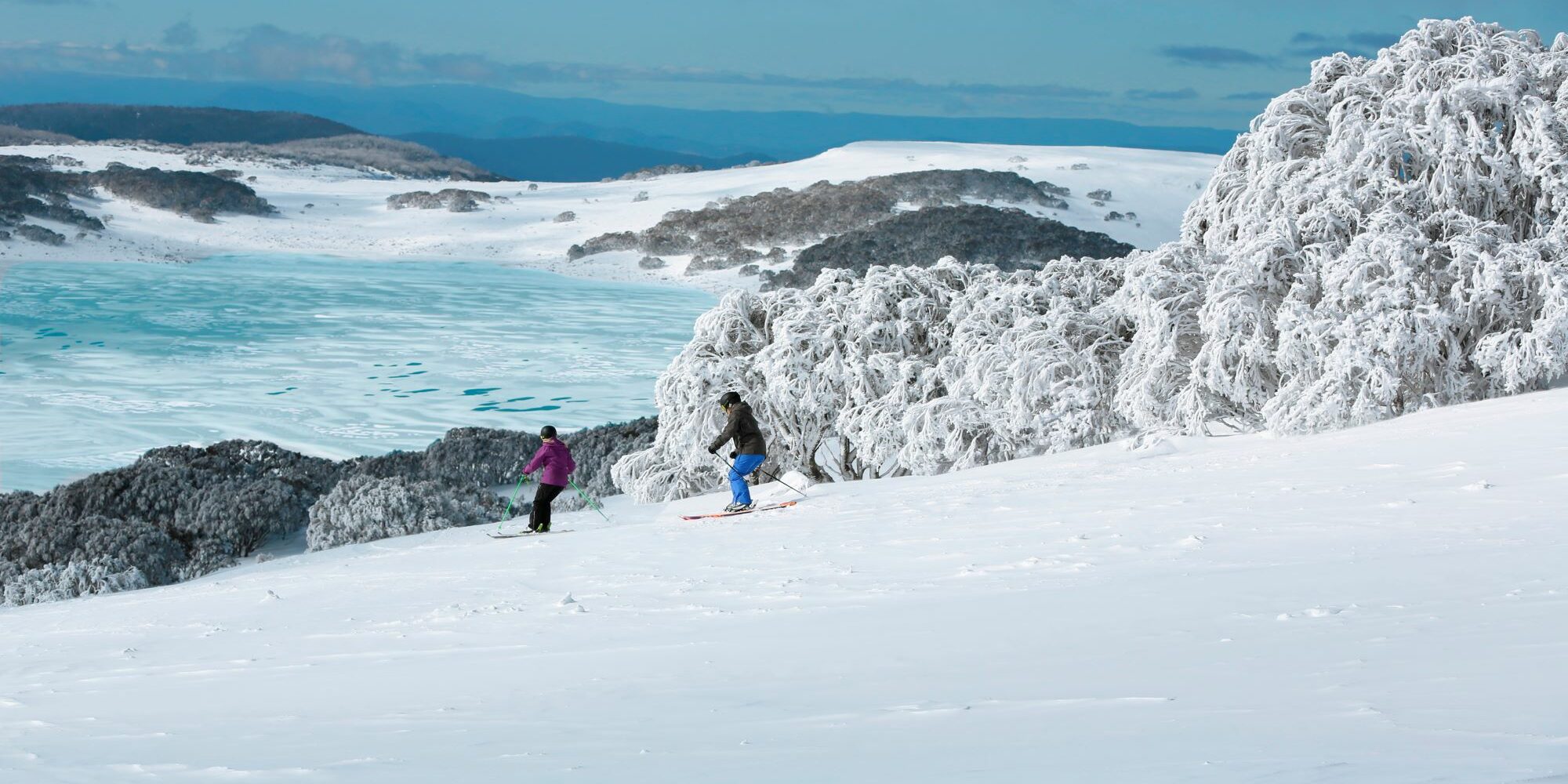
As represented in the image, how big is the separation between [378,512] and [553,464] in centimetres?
364

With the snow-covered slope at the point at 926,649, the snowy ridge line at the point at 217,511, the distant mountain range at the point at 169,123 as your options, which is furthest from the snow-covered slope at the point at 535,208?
the snow-covered slope at the point at 926,649

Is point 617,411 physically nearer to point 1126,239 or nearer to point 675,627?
point 675,627

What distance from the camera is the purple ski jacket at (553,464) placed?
1439cm

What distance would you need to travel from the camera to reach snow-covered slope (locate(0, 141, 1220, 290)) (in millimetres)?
51875

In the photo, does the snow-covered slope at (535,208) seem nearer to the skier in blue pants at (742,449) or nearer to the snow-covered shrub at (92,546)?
the snow-covered shrub at (92,546)

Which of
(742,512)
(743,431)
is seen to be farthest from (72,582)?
(743,431)

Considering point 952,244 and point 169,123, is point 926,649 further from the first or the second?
point 169,123

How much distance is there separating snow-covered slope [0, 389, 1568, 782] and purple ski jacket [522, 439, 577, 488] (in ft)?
7.86

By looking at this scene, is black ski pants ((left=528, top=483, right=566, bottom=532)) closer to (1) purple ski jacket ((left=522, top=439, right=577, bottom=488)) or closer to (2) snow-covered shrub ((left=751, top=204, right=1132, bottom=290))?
(1) purple ski jacket ((left=522, top=439, right=577, bottom=488))

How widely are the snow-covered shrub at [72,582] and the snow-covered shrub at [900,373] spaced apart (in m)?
6.29

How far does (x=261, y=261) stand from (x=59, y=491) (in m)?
33.1

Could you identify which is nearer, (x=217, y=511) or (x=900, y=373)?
(x=217, y=511)

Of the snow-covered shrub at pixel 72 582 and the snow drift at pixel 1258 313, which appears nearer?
the snow drift at pixel 1258 313

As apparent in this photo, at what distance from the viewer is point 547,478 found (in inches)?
568
